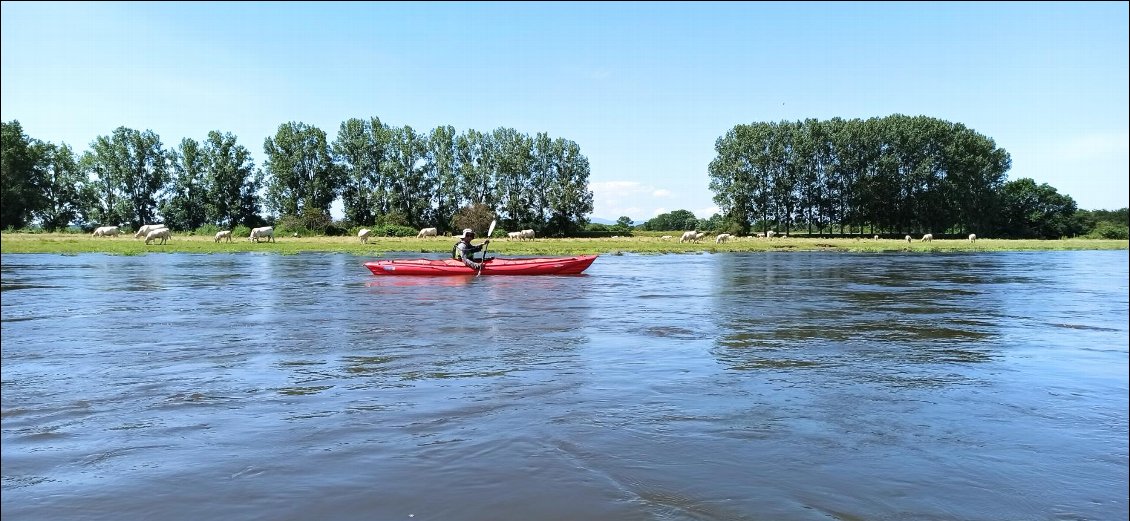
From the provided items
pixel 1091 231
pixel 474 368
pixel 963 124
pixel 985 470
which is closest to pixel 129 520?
pixel 474 368

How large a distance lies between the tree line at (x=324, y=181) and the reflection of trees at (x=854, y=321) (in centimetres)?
5363

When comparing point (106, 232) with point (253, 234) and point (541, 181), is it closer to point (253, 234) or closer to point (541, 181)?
point (253, 234)

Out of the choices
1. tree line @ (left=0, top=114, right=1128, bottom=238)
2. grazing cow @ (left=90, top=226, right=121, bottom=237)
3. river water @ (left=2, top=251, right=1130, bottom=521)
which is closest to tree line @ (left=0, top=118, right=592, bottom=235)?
tree line @ (left=0, top=114, right=1128, bottom=238)

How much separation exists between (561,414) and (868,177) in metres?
88.2

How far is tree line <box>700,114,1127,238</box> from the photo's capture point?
282 ft

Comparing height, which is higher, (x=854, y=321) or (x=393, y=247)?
(x=393, y=247)

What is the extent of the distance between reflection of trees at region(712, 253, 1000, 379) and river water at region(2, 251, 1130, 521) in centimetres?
12

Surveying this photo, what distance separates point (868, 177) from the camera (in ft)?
286

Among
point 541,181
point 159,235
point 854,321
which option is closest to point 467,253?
point 854,321

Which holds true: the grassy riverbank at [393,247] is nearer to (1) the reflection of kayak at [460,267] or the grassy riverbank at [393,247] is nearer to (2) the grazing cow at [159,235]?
(2) the grazing cow at [159,235]

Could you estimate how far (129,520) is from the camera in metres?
5.00

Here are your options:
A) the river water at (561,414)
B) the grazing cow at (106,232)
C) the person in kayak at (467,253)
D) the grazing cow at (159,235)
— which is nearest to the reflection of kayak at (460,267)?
the person in kayak at (467,253)

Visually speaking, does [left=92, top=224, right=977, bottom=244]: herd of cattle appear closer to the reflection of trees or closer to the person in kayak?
the person in kayak

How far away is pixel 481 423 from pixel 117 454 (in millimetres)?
3358
